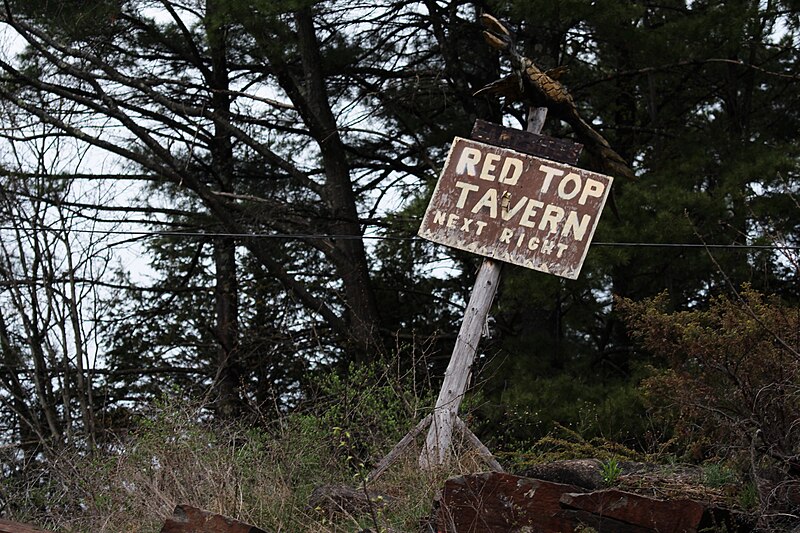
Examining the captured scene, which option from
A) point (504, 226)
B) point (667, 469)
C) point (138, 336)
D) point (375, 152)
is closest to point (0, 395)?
point (138, 336)

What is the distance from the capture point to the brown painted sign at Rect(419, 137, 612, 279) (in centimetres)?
888

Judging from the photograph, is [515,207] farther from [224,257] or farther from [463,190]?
[224,257]

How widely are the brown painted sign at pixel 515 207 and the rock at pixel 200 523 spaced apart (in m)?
2.82

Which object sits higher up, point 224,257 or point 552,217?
point 552,217

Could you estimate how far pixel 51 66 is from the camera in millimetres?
16234

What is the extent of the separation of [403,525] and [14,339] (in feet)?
33.0

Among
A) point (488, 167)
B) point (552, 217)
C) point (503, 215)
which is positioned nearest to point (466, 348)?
point (503, 215)

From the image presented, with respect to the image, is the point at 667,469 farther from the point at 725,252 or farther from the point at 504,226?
the point at 725,252

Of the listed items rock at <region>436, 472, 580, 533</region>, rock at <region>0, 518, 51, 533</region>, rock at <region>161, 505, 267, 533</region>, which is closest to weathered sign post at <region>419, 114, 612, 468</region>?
rock at <region>436, 472, 580, 533</region>

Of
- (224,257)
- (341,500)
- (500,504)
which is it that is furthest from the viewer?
(224,257)

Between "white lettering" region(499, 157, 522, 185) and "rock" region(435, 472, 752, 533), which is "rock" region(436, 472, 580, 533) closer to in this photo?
"rock" region(435, 472, 752, 533)

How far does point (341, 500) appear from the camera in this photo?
820 cm

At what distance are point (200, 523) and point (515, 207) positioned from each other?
342 centimetres

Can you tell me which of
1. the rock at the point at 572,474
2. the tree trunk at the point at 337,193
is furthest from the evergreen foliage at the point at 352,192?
the rock at the point at 572,474
